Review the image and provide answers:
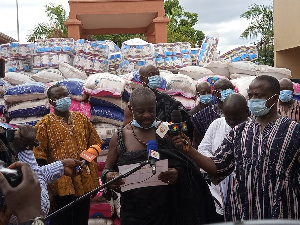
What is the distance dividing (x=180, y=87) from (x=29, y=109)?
182 cm

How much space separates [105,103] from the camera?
16.7 feet

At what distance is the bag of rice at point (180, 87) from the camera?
5765 mm

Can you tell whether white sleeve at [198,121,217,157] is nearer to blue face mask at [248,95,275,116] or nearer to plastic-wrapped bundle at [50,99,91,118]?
blue face mask at [248,95,275,116]

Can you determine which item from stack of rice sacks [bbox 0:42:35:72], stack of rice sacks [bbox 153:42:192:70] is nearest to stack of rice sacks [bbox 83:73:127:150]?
stack of rice sacks [bbox 153:42:192:70]

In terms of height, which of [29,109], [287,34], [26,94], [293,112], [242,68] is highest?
[287,34]

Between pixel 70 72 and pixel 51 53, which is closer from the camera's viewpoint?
pixel 70 72

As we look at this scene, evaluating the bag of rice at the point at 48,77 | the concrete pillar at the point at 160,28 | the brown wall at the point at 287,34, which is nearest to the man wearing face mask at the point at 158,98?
the bag of rice at the point at 48,77

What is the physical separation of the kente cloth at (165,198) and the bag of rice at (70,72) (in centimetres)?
388

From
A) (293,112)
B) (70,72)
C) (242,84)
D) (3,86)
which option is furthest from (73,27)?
(293,112)

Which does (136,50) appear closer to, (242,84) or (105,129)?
(242,84)

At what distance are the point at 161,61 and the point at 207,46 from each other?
2.98 feet

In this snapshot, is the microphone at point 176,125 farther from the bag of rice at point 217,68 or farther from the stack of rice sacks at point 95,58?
the stack of rice sacks at point 95,58

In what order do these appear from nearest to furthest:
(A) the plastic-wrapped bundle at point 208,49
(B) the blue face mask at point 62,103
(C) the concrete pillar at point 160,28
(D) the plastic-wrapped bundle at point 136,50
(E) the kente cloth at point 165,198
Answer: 1. (E) the kente cloth at point 165,198
2. (B) the blue face mask at point 62,103
3. (D) the plastic-wrapped bundle at point 136,50
4. (A) the plastic-wrapped bundle at point 208,49
5. (C) the concrete pillar at point 160,28

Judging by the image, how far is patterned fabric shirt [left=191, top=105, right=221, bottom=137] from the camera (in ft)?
14.5
